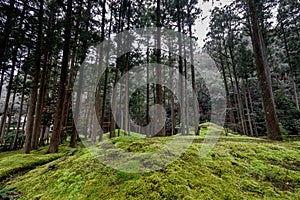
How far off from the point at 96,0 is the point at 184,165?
11977mm

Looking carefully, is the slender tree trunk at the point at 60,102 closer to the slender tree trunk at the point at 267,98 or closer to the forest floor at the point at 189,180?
the forest floor at the point at 189,180

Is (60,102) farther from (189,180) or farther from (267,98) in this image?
(267,98)

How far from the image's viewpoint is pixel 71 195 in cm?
189

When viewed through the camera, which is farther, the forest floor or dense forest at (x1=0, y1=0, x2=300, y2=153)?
dense forest at (x1=0, y1=0, x2=300, y2=153)

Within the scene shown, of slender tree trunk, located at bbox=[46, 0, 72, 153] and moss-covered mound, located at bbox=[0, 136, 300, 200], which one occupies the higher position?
slender tree trunk, located at bbox=[46, 0, 72, 153]

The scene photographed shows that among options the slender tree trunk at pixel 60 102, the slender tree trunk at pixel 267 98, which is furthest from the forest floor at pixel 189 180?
the slender tree trunk at pixel 60 102

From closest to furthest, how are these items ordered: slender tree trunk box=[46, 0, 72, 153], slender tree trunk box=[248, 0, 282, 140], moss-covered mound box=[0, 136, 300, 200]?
moss-covered mound box=[0, 136, 300, 200] < slender tree trunk box=[248, 0, 282, 140] < slender tree trunk box=[46, 0, 72, 153]

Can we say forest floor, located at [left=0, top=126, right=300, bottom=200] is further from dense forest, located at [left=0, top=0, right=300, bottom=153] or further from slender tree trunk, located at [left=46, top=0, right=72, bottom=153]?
slender tree trunk, located at [left=46, top=0, right=72, bottom=153]

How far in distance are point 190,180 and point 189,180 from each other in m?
0.01

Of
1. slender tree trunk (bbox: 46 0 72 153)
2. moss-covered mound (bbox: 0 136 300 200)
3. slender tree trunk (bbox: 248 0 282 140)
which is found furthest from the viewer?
slender tree trunk (bbox: 46 0 72 153)

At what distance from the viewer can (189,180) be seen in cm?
188

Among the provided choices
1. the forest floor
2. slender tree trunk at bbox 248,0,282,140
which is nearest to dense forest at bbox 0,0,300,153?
slender tree trunk at bbox 248,0,282,140

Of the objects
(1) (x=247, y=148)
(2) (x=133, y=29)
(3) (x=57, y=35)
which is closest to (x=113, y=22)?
(2) (x=133, y=29)

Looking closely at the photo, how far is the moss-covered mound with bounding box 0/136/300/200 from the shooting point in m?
1.72
